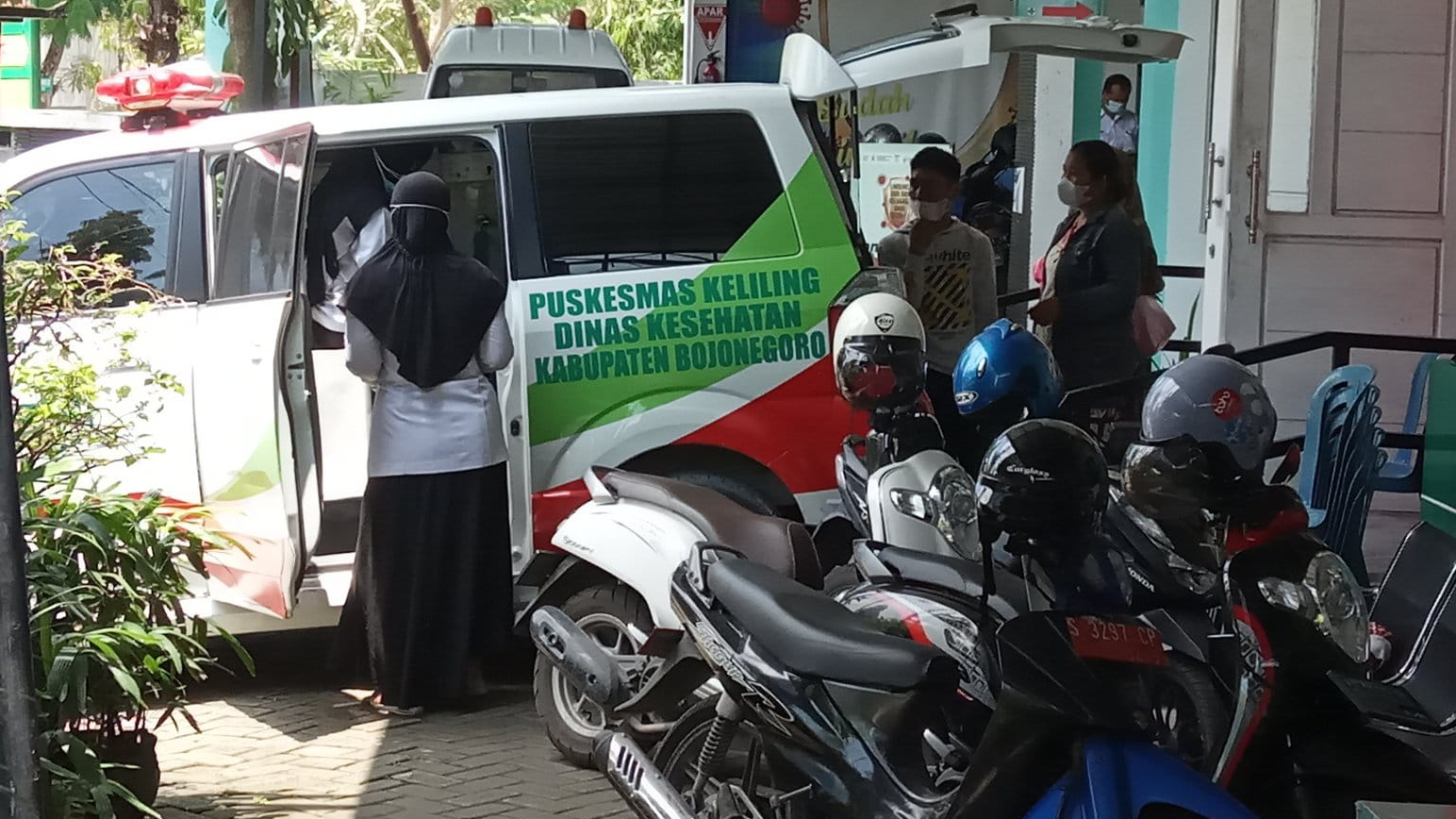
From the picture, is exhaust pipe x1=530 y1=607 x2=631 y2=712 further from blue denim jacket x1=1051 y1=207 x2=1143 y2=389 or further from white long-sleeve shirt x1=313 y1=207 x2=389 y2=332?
blue denim jacket x1=1051 y1=207 x2=1143 y2=389

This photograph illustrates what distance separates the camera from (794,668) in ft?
11.9

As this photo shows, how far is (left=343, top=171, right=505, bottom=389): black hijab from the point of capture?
6.07m

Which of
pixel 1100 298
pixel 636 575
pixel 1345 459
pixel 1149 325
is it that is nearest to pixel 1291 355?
pixel 1149 325

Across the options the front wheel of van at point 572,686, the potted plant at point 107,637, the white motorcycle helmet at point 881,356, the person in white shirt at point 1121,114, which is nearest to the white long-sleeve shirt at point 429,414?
the front wheel of van at point 572,686

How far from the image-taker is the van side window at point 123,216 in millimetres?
6363

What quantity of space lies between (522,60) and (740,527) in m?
7.44

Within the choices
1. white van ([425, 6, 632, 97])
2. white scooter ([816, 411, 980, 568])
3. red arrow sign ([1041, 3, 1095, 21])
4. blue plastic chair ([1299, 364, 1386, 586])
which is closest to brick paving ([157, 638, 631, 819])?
white scooter ([816, 411, 980, 568])

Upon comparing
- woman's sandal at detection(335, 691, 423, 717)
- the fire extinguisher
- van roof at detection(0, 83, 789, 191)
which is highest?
the fire extinguisher

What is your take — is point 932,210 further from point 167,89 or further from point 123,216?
point 123,216

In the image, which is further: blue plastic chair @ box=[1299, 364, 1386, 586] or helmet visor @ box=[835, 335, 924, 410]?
blue plastic chair @ box=[1299, 364, 1386, 586]

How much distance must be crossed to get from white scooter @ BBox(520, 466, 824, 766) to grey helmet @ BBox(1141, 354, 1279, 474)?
1.33 metres

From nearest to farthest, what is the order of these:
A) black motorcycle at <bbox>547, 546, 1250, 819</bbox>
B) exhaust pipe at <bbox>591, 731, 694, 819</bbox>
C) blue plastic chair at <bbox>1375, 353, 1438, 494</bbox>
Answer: black motorcycle at <bbox>547, 546, 1250, 819</bbox>, exhaust pipe at <bbox>591, 731, 694, 819</bbox>, blue plastic chair at <bbox>1375, 353, 1438, 494</bbox>

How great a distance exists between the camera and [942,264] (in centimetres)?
741

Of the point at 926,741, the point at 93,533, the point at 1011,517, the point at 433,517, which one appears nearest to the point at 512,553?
the point at 433,517
